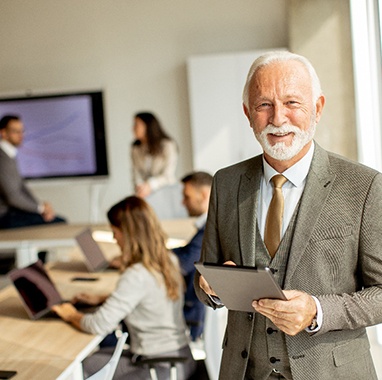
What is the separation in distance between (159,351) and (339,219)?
1.80 m

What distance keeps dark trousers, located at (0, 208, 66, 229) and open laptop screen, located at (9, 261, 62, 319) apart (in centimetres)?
238

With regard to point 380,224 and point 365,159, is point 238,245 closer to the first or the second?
point 380,224

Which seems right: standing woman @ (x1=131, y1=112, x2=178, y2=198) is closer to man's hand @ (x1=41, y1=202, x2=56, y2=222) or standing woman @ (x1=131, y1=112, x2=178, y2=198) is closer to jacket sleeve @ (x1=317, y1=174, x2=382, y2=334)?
man's hand @ (x1=41, y1=202, x2=56, y2=222)

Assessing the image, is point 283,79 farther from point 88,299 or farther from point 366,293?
point 88,299

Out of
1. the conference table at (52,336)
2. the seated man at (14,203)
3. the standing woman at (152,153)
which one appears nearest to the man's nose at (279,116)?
the conference table at (52,336)

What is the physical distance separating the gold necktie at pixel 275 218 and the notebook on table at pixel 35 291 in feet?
6.13

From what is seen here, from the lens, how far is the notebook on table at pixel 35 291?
3.52 m

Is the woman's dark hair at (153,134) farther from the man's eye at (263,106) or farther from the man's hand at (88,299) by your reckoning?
the man's eye at (263,106)

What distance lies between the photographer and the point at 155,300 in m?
3.44

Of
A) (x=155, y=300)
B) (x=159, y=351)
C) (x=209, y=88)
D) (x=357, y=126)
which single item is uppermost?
(x=209, y=88)

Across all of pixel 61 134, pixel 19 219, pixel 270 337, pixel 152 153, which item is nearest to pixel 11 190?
pixel 19 219

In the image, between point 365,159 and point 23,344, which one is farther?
point 365,159

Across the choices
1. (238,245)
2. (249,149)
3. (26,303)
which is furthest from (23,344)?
(249,149)

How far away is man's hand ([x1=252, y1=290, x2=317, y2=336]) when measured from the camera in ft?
5.79
